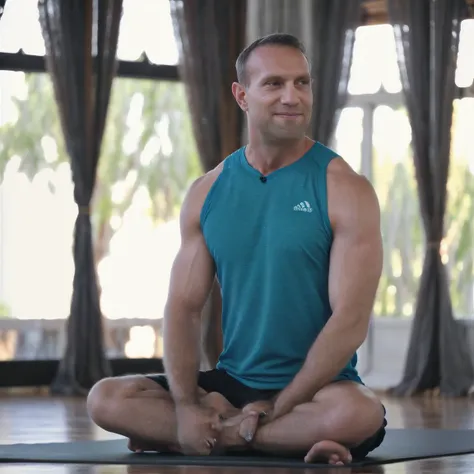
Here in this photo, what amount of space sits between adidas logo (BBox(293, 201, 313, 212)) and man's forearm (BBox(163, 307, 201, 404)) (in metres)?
0.44

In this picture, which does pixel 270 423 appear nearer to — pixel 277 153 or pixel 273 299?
pixel 273 299

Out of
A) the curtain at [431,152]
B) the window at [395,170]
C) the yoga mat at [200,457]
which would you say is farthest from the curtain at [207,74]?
the yoga mat at [200,457]

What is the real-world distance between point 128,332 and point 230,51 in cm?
182

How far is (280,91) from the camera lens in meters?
3.28

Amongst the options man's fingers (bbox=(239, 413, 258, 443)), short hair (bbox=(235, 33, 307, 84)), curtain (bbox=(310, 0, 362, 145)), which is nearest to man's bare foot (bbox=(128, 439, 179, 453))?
man's fingers (bbox=(239, 413, 258, 443))

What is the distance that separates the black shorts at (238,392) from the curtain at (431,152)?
3655 millimetres

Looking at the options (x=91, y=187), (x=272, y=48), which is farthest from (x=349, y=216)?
(x=91, y=187)

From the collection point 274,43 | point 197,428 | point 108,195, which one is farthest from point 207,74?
point 197,428

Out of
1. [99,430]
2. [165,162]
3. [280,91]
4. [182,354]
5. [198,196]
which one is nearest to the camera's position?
[280,91]

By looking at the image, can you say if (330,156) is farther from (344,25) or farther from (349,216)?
(344,25)

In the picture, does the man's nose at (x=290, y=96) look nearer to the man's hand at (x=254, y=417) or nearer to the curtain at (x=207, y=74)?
the man's hand at (x=254, y=417)

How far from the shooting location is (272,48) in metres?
3.32

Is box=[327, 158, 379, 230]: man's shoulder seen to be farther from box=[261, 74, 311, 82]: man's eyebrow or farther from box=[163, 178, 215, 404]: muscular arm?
box=[163, 178, 215, 404]: muscular arm

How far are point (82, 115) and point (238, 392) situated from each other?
12.9 feet
